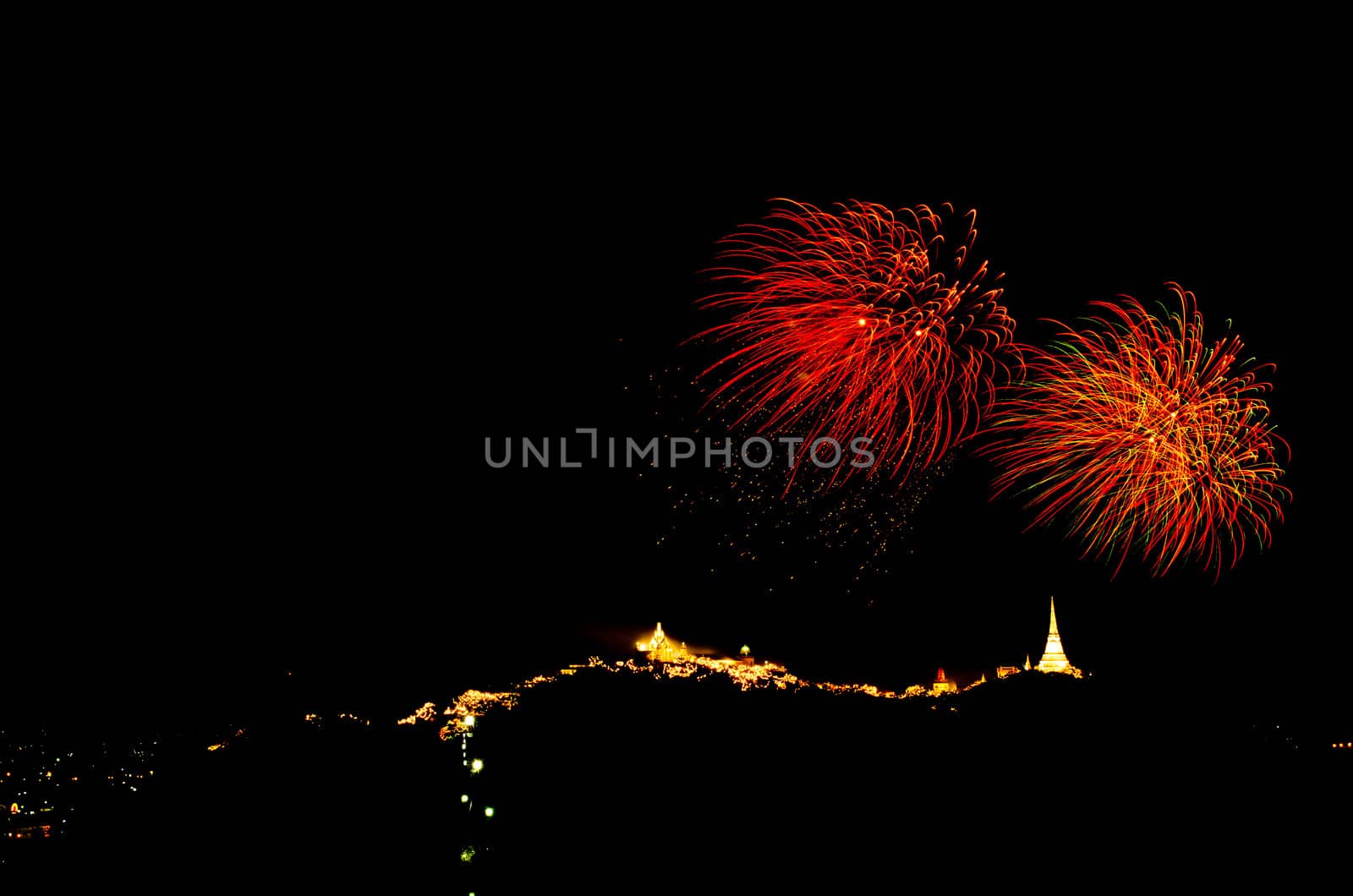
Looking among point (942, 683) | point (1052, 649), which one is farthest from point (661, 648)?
point (1052, 649)

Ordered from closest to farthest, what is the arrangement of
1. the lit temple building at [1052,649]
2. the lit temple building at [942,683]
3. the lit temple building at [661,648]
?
the lit temple building at [661,648], the lit temple building at [942,683], the lit temple building at [1052,649]

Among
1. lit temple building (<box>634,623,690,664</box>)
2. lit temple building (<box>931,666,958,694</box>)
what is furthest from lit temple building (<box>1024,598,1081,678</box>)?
lit temple building (<box>634,623,690,664</box>)

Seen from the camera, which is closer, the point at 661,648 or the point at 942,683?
the point at 661,648

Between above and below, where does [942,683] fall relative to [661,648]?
below

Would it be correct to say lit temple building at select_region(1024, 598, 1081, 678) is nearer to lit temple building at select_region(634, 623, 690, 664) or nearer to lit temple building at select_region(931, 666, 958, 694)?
lit temple building at select_region(931, 666, 958, 694)

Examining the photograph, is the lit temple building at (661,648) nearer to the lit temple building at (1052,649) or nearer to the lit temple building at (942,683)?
the lit temple building at (942,683)

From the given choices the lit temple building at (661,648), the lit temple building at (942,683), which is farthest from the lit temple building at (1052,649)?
the lit temple building at (661,648)

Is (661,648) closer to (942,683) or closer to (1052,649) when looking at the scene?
(942,683)

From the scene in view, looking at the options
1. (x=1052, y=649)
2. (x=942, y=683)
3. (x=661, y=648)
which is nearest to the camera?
(x=661, y=648)

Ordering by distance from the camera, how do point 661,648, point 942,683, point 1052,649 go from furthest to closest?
point 1052,649
point 942,683
point 661,648
